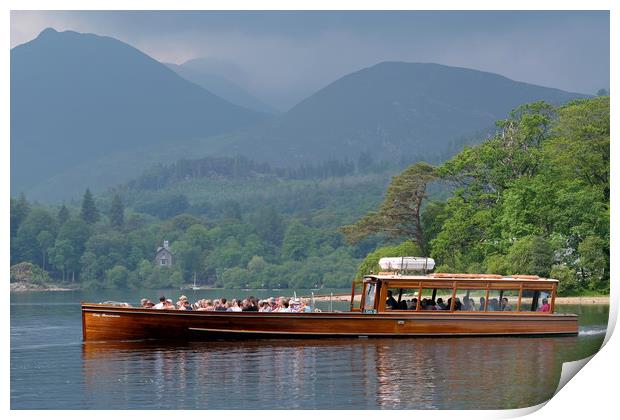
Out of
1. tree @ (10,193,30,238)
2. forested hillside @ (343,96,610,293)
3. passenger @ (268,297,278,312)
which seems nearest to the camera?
passenger @ (268,297,278,312)

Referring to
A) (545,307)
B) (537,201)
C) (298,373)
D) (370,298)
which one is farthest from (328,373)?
(537,201)

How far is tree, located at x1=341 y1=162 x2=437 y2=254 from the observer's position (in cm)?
8725

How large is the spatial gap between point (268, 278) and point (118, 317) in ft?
414

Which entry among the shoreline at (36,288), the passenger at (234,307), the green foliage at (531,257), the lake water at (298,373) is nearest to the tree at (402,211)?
the green foliage at (531,257)

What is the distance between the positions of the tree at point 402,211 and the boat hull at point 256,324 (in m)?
45.3

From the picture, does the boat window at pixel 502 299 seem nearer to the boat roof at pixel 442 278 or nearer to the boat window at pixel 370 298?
the boat roof at pixel 442 278

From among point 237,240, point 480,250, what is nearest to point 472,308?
point 480,250

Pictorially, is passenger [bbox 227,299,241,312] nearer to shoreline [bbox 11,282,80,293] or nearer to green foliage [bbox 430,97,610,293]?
green foliage [bbox 430,97,610,293]

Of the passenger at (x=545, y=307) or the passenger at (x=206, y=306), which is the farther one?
the passenger at (x=545, y=307)

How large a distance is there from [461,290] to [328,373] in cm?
1138

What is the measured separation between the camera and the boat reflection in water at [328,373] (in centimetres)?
2853

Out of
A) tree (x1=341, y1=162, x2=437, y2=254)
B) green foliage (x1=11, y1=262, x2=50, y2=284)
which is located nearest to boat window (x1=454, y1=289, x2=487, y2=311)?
tree (x1=341, y1=162, x2=437, y2=254)

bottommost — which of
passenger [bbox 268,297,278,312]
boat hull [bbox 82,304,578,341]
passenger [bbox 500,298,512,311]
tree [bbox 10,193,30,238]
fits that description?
boat hull [bbox 82,304,578,341]

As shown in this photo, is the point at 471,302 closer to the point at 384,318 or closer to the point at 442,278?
the point at 442,278
